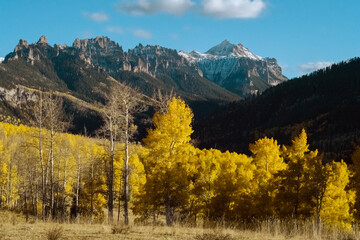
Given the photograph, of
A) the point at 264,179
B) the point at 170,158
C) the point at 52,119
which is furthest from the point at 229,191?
the point at 52,119

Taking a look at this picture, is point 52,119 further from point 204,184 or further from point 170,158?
point 204,184

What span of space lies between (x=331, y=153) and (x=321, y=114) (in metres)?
76.8

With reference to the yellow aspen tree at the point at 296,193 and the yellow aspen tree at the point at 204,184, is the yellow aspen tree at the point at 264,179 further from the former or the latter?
the yellow aspen tree at the point at 204,184

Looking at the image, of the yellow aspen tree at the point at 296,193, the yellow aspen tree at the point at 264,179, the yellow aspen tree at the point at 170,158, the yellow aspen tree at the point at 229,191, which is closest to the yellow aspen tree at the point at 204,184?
the yellow aspen tree at the point at 229,191

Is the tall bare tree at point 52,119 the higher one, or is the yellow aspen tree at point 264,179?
the tall bare tree at point 52,119

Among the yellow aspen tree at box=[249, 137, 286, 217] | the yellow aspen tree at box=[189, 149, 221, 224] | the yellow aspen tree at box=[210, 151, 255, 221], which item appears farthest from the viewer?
the yellow aspen tree at box=[189, 149, 221, 224]

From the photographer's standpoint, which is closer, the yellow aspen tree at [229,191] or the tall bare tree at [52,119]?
the tall bare tree at [52,119]

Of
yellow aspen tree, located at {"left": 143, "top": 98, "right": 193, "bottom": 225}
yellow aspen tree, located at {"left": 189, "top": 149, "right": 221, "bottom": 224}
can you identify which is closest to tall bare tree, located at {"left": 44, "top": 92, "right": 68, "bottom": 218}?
yellow aspen tree, located at {"left": 143, "top": 98, "right": 193, "bottom": 225}

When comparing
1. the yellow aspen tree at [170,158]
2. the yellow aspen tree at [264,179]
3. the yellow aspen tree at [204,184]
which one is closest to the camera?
the yellow aspen tree at [170,158]

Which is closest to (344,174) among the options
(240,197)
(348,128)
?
(240,197)

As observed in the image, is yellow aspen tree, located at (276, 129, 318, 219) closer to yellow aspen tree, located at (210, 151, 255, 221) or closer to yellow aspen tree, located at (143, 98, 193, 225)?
yellow aspen tree, located at (210, 151, 255, 221)

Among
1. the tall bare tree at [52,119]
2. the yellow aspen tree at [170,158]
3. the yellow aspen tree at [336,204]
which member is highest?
the tall bare tree at [52,119]

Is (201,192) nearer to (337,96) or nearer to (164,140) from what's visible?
(164,140)

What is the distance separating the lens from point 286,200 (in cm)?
2117
